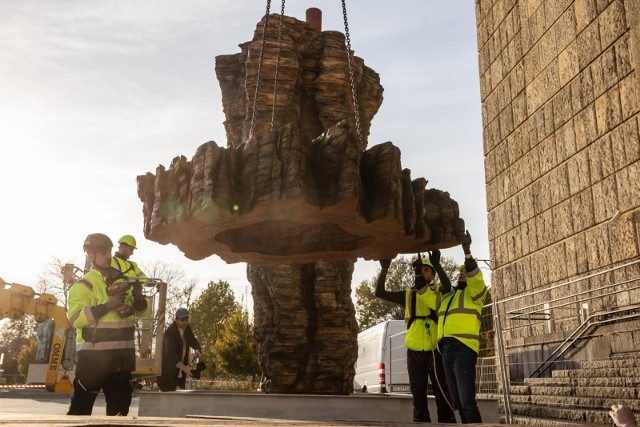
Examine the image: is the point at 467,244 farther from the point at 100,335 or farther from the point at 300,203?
the point at 100,335

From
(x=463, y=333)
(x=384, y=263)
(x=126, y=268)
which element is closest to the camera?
(x=463, y=333)

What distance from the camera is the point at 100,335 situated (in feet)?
18.3

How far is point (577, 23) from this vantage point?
1113cm

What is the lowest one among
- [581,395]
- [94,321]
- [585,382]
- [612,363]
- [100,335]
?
→ [581,395]

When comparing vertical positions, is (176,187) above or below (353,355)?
above

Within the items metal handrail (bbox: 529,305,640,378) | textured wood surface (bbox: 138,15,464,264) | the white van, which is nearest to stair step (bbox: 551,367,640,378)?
metal handrail (bbox: 529,305,640,378)

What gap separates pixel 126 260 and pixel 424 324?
3143mm

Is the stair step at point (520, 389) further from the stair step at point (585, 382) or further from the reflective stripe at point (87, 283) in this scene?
the reflective stripe at point (87, 283)

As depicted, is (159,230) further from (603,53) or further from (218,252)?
(603,53)

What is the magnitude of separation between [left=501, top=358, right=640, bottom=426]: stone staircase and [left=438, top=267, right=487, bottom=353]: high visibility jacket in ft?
6.47

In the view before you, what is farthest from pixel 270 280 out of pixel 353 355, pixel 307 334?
pixel 353 355

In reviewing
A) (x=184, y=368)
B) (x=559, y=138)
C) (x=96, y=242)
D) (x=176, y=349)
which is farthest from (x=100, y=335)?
(x=559, y=138)

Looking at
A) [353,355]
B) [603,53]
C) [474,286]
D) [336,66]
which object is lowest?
[353,355]

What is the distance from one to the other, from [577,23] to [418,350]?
287 inches
